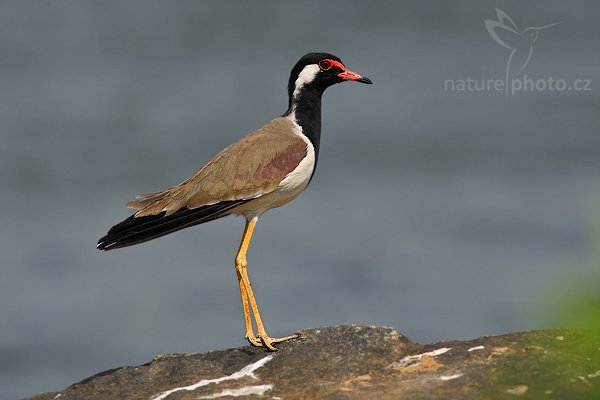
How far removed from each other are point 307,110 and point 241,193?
1.35 m

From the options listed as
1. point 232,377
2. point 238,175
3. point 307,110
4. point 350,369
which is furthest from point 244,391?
point 307,110

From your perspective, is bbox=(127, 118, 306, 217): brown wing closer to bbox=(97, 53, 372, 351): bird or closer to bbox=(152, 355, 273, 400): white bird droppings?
bbox=(97, 53, 372, 351): bird

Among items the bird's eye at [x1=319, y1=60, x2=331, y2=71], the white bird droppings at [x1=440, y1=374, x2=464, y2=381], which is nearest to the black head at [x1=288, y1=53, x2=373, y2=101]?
the bird's eye at [x1=319, y1=60, x2=331, y2=71]

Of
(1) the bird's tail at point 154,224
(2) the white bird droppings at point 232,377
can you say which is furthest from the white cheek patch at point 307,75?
(2) the white bird droppings at point 232,377

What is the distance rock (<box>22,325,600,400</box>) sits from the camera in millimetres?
7070

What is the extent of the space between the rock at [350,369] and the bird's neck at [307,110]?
239cm

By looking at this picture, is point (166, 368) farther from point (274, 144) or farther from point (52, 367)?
point (52, 367)

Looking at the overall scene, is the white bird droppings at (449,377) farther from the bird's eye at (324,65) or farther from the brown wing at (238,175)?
the bird's eye at (324,65)

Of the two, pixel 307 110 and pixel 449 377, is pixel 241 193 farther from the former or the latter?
pixel 449 377

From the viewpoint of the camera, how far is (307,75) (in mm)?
10664

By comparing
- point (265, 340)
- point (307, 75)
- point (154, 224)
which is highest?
point (307, 75)

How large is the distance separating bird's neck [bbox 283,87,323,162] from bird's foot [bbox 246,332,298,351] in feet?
6.92

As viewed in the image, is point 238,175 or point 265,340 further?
point 238,175

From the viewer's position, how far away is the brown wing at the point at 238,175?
31.5 feet
